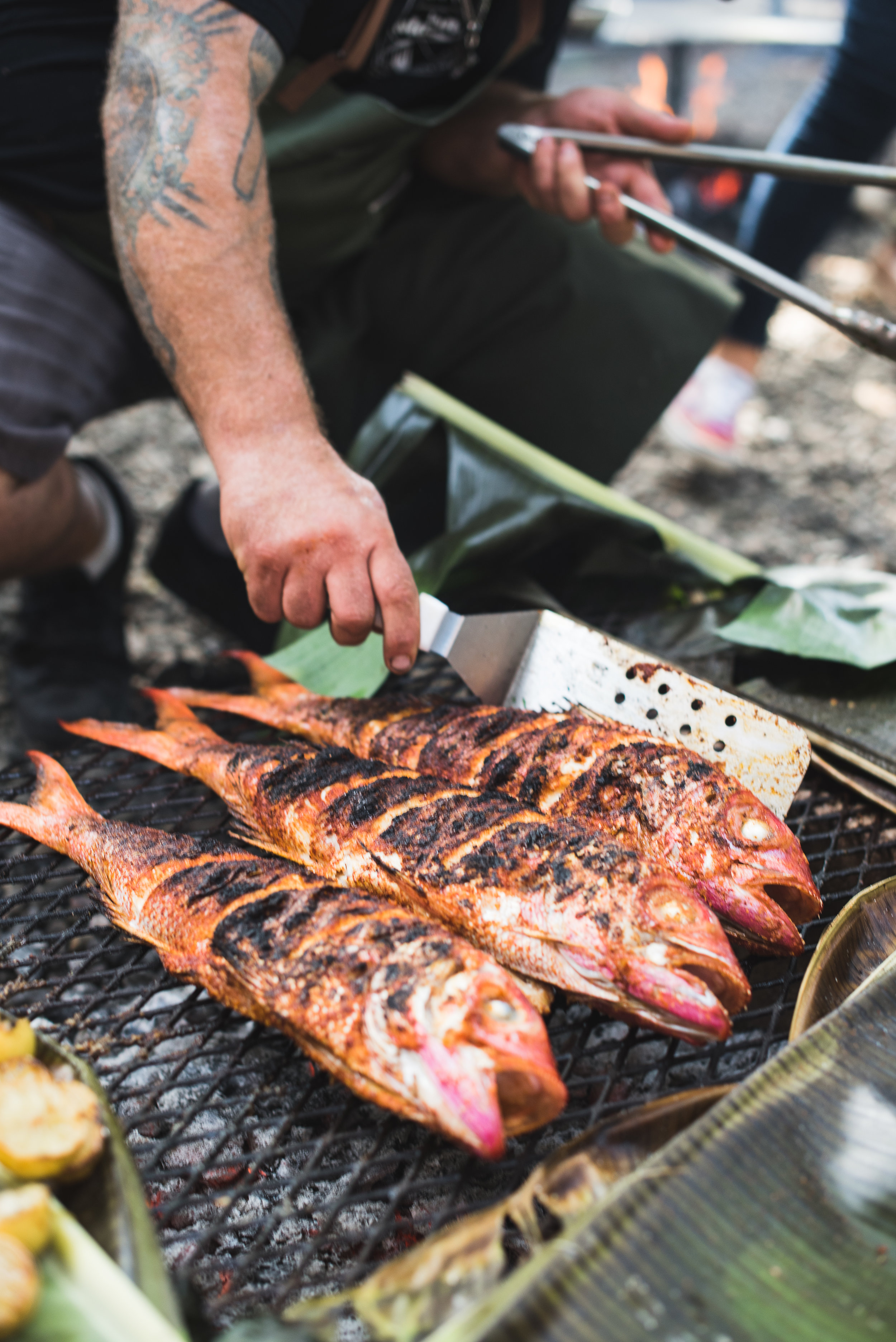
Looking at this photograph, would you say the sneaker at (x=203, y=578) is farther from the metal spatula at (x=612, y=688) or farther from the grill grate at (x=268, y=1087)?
the metal spatula at (x=612, y=688)

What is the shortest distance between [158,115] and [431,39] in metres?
1.58

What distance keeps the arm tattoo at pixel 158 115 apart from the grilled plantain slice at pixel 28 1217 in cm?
203

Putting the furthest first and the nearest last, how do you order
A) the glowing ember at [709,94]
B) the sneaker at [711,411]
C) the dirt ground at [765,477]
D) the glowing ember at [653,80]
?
the glowing ember at [709,94]
the glowing ember at [653,80]
the sneaker at [711,411]
the dirt ground at [765,477]

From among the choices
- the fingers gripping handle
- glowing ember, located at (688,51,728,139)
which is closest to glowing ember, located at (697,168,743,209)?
glowing ember, located at (688,51,728,139)

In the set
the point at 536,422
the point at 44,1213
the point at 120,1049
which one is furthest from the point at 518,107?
the point at 44,1213

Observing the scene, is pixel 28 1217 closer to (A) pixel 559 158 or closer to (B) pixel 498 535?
(B) pixel 498 535

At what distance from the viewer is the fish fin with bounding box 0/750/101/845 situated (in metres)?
2.28

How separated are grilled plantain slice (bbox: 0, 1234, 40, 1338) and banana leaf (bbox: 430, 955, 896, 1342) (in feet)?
1.82

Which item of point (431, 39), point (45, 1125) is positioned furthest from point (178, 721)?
point (431, 39)

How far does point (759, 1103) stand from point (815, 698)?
5.85ft

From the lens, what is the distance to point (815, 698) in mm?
2971

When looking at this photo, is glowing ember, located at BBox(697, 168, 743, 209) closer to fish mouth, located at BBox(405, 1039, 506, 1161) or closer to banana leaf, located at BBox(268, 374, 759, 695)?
banana leaf, located at BBox(268, 374, 759, 695)

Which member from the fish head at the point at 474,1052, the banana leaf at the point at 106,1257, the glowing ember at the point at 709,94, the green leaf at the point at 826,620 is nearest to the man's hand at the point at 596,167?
the green leaf at the point at 826,620

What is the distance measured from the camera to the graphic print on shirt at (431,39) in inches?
133
